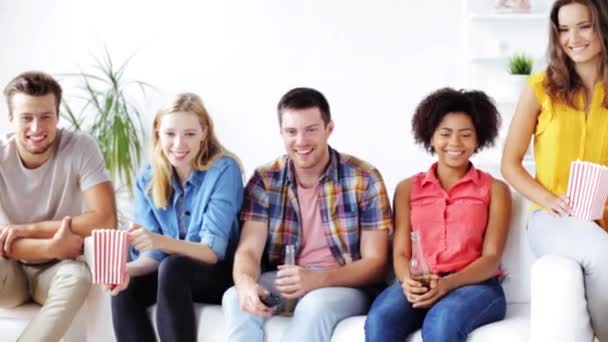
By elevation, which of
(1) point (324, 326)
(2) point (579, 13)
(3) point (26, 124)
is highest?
(2) point (579, 13)

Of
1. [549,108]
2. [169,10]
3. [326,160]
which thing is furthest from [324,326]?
[169,10]

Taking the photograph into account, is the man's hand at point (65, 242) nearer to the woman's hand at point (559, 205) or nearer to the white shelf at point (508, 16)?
the woman's hand at point (559, 205)

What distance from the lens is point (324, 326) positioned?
254 centimetres

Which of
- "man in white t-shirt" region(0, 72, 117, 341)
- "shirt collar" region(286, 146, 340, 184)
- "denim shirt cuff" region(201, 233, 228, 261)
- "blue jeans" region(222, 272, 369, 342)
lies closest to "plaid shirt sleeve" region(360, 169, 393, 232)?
"shirt collar" region(286, 146, 340, 184)

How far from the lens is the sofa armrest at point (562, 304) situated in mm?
2355

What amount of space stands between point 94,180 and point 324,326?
961mm

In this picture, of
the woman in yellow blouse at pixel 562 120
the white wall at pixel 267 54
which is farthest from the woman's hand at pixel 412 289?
the white wall at pixel 267 54

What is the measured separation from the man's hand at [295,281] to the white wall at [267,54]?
2768mm

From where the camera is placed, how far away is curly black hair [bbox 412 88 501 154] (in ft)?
9.19

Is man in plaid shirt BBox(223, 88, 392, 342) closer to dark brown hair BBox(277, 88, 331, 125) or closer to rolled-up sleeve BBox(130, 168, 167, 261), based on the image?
dark brown hair BBox(277, 88, 331, 125)

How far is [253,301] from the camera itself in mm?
2584

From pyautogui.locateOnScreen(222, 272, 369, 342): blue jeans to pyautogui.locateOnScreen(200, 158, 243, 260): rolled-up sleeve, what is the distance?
18 cm

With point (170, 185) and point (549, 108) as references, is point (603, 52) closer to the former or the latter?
point (549, 108)

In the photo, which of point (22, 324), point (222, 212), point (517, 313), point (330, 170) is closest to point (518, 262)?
point (517, 313)
